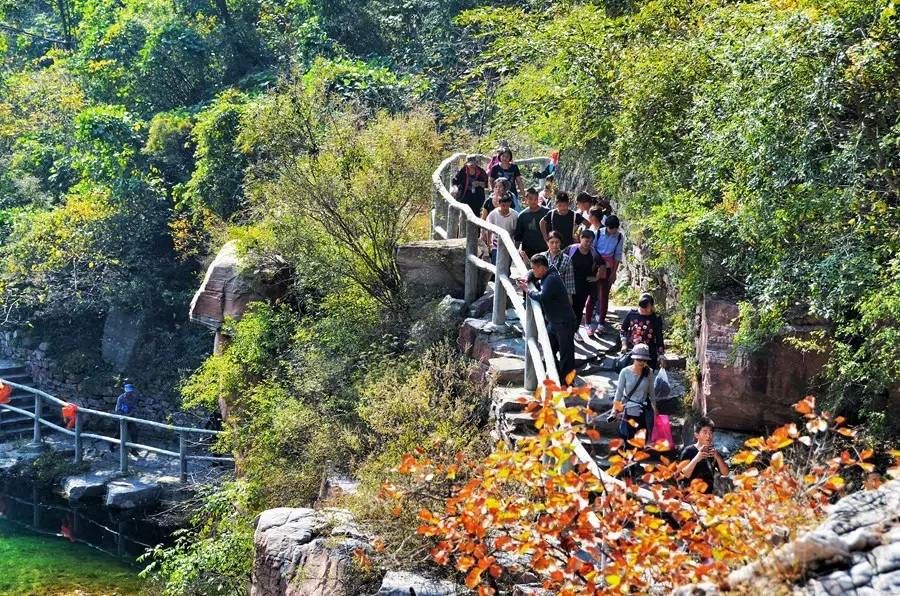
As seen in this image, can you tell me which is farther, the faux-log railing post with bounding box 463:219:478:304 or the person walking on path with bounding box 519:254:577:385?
the faux-log railing post with bounding box 463:219:478:304

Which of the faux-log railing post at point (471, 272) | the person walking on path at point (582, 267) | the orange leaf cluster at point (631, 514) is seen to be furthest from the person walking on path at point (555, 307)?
the faux-log railing post at point (471, 272)

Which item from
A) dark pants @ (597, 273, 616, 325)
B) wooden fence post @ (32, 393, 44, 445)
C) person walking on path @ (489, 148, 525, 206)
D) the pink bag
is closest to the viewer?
the pink bag

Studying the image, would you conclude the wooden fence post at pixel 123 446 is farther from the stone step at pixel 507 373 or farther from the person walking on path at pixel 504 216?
the stone step at pixel 507 373

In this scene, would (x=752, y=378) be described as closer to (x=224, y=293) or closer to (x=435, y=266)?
(x=435, y=266)

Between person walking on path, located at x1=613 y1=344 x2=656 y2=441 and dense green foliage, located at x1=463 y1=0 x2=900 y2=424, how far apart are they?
49.4 inches

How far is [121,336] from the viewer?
23.2 metres

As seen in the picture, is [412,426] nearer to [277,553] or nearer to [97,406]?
[277,553]

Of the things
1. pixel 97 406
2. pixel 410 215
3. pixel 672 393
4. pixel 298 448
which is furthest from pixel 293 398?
pixel 97 406

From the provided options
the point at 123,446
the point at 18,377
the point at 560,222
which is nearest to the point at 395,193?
the point at 560,222

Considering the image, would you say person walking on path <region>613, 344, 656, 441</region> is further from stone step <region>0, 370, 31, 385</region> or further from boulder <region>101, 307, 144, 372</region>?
stone step <region>0, 370, 31, 385</region>

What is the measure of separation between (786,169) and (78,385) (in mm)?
19329

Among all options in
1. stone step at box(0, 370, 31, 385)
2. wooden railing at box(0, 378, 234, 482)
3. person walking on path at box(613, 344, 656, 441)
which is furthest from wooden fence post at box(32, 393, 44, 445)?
person walking on path at box(613, 344, 656, 441)

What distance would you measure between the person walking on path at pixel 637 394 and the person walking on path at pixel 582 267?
2.01m

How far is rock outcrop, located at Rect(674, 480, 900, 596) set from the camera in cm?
407
